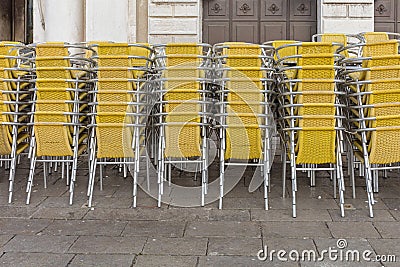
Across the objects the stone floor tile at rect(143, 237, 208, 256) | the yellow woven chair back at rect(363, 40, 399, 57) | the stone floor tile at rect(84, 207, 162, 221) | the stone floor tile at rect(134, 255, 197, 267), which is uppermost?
the yellow woven chair back at rect(363, 40, 399, 57)

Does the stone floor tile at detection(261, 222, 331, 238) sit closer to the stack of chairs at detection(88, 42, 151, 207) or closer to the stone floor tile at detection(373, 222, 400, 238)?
the stone floor tile at detection(373, 222, 400, 238)

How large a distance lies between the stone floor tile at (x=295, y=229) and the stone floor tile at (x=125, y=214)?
0.90 meters

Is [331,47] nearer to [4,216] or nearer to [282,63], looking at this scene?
[282,63]

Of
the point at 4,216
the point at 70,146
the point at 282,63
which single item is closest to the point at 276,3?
the point at 282,63

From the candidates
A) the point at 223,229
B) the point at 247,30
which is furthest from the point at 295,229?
the point at 247,30

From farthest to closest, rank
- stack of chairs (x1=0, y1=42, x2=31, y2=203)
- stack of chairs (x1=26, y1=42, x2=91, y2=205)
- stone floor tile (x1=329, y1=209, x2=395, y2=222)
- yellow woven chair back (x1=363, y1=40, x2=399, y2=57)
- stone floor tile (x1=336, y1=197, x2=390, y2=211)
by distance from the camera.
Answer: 1. stack of chairs (x1=0, y1=42, x2=31, y2=203)
2. stack of chairs (x1=26, y1=42, x2=91, y2=205)
3. stone floor tile (x1=336, y1=197, x2=390, y2=211)
4. yellow woven chair back (x1=363, y1=40, x2=399, y2=57)
5. stone floor tile (x1=329, y1=209, x2=395, y2=222)

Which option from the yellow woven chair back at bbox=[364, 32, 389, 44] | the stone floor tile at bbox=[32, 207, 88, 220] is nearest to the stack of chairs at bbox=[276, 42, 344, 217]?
the stone floor tile at bbox=[32, 207, 88, 220]

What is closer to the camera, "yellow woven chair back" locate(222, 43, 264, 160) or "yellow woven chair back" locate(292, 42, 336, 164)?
"yellow woven chair back" locate(292, 42, 336, 164)

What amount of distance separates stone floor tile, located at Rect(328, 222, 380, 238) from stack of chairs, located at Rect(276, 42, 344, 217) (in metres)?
0.29

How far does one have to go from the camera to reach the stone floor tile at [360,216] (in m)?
4.28

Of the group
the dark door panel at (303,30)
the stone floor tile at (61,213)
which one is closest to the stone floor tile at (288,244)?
the stone floor tile at (61,213)

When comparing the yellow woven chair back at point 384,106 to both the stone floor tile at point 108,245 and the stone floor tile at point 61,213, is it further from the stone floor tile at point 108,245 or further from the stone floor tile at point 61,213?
the stone floor tile at point 61,213

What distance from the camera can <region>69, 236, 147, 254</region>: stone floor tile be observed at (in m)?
3.57

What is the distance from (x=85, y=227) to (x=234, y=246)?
118 cm
